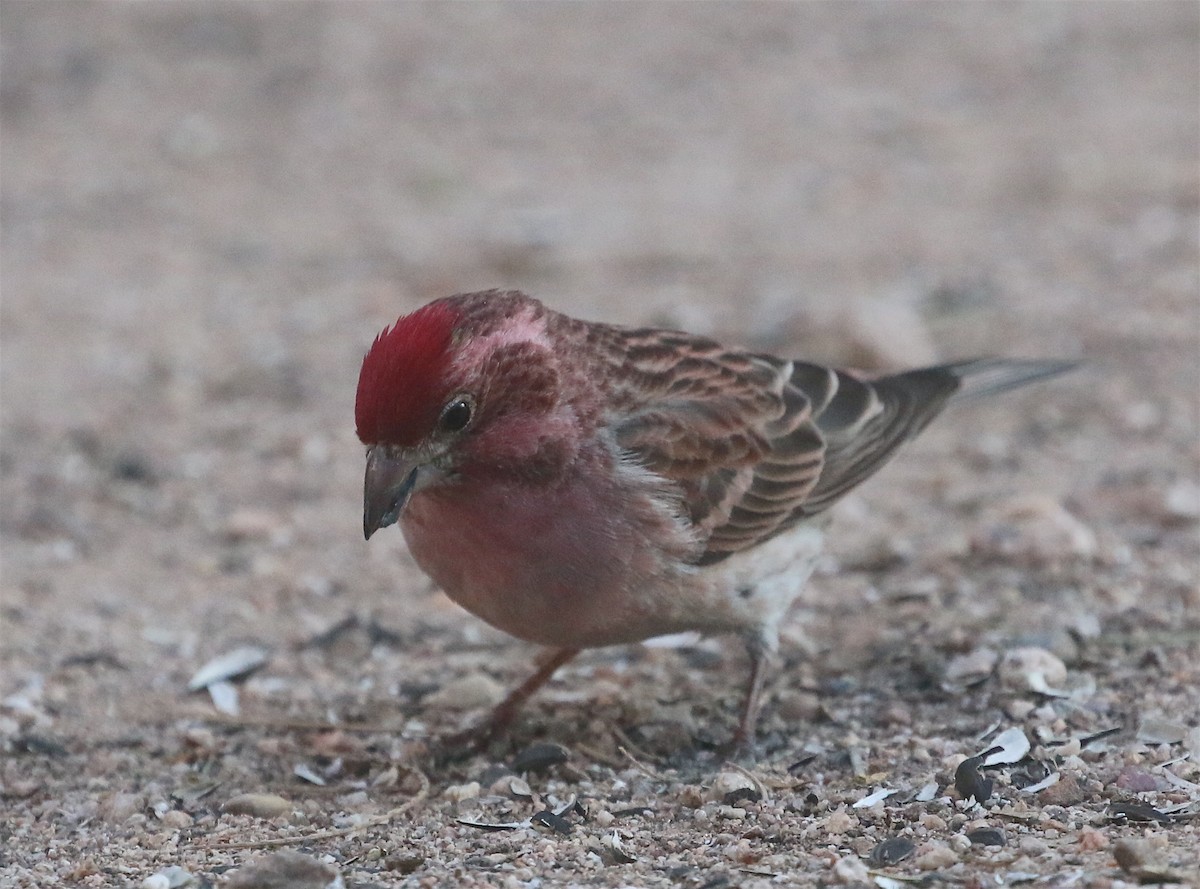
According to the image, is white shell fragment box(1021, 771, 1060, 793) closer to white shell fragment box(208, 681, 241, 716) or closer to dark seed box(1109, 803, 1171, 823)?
dark seed box(1109, 803, 1171, 823)

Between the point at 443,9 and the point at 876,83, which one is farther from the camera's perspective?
the point at 443,9

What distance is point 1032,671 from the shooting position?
17.2 ft

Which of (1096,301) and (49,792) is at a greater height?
(1096,301)

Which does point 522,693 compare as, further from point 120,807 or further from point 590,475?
point 120,807

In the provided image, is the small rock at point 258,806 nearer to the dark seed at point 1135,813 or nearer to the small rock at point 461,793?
the small rock at point 461,793

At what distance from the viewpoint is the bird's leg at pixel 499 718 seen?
5.24 m

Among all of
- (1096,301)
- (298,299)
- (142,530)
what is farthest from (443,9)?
(142,530)

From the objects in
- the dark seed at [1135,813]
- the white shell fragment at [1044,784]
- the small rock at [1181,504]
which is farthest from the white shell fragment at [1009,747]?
the small rock at [1181,504]

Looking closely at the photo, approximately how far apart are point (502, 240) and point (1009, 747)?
251 inches

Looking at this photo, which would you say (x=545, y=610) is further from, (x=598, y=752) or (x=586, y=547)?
(x=598, y=752)

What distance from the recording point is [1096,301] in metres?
9.09

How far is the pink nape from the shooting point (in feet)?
14.4

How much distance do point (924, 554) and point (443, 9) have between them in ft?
31.6

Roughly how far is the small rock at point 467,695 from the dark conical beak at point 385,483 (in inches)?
51.2
